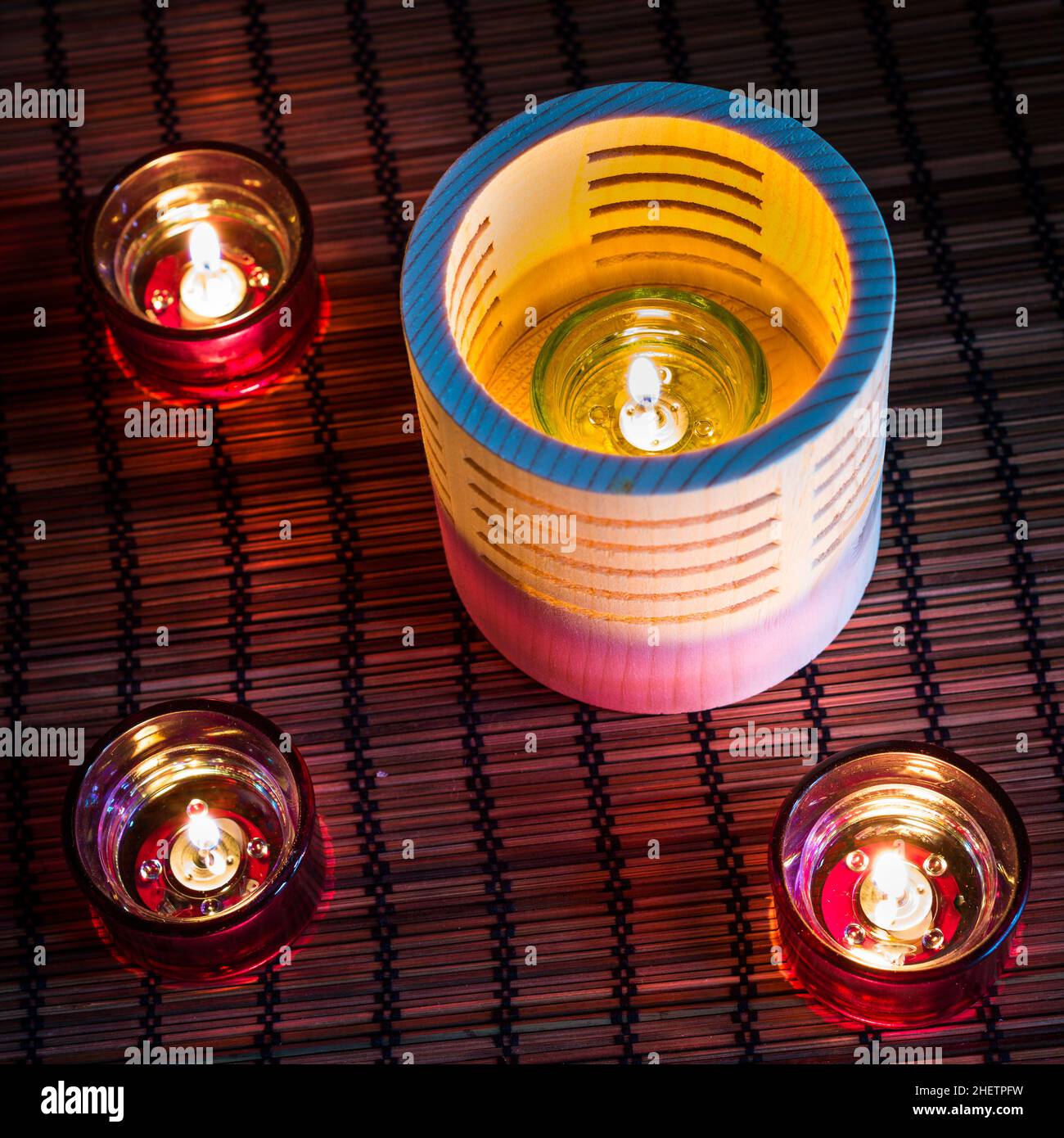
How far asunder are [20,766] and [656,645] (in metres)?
0.49

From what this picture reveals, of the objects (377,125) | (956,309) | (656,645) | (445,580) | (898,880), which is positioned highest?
(377,125)

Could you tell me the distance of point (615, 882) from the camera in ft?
3.98

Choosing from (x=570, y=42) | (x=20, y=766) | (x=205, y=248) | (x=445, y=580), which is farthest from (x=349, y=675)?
(x=570, y=42)

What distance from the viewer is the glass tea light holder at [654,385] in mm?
1029

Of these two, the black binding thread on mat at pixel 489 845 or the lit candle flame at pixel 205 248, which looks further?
the lit candle flame at pixel 205 248

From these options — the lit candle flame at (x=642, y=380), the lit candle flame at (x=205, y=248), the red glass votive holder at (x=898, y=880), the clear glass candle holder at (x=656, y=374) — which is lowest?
the red glass votive holder at (x=898, y=880)

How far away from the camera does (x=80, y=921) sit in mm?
1219

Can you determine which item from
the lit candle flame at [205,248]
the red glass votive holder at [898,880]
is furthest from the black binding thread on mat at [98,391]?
the red glass votive holder at [898,880]

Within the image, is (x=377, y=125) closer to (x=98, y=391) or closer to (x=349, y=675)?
(x=98, y=391)

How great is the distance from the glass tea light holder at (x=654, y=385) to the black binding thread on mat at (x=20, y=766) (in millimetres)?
337

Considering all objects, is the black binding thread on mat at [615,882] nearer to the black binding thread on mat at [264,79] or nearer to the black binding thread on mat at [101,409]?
the black binding thread on mat at [101,409]

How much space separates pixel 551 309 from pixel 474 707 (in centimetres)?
30

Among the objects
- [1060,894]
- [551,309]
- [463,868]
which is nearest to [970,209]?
[551,309]

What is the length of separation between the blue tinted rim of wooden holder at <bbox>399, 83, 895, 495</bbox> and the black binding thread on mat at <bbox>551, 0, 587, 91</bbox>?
33 centimetres
